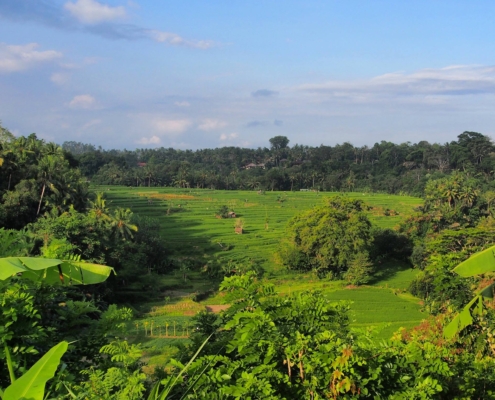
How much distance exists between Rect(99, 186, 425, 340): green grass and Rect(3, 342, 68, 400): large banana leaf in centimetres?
861

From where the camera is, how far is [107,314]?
354 cm

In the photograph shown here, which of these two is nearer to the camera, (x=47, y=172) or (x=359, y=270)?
(x=47, y=172)

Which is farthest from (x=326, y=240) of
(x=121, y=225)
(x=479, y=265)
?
(x=479, y=265)

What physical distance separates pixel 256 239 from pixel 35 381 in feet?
101

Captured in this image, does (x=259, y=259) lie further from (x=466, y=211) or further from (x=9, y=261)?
(x=9, y=261)

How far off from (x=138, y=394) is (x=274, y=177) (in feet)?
179

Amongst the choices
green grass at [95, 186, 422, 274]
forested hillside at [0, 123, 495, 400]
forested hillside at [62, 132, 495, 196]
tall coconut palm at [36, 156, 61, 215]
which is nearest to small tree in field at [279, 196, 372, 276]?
forested hillside at [0, 123, 495, 400]

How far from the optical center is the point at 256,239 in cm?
3209

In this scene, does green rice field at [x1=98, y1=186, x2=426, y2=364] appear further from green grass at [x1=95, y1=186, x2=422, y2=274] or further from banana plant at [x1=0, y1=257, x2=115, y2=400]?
banana plant at [x1=0, y1=257, x2=115, y2=400]

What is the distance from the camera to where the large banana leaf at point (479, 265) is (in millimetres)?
2221

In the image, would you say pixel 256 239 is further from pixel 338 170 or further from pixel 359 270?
pixel 338 170

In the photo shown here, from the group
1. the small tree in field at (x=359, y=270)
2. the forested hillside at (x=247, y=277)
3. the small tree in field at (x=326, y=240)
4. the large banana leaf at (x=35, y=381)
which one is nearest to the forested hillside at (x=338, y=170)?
A: the forested hillside at (x=247, y=277)

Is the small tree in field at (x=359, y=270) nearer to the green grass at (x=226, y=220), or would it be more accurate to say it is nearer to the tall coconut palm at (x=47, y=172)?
the green grass at (x=226, y=220)

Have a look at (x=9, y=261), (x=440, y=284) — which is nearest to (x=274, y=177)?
(x=440, y=284)
